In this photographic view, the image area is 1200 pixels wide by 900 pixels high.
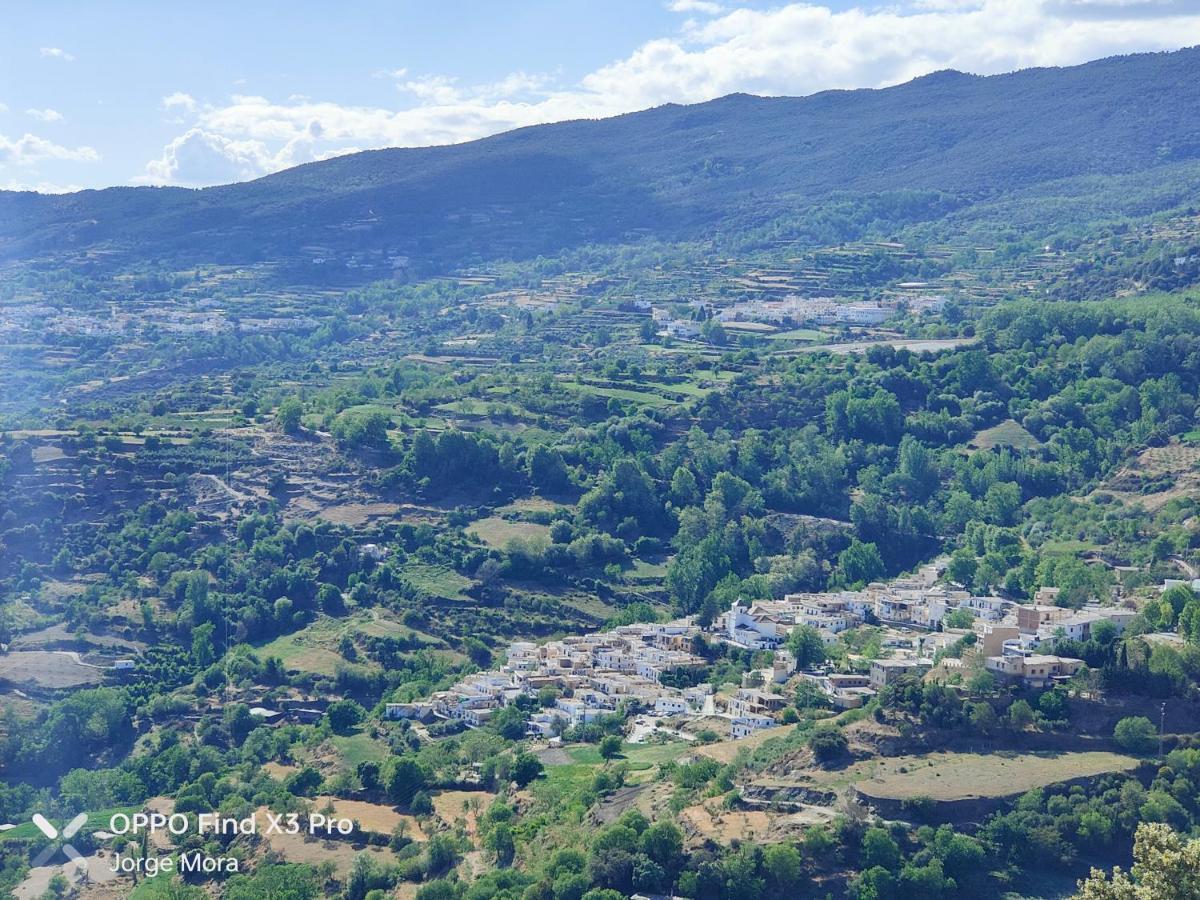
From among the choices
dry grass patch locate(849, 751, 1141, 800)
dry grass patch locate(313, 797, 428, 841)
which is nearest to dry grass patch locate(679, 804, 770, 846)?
dry grass patch locate(849, 751, 1141, 800)

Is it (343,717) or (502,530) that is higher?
(502,530)

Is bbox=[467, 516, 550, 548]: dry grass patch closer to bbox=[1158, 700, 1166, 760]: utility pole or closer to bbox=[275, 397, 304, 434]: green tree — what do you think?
bbox=[275, 397, 304, 434]: green tree

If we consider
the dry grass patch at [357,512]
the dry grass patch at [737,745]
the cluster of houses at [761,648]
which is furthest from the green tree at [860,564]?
the dry grass patch at [737,745]

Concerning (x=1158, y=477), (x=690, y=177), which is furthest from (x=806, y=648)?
(x=690, y=177)

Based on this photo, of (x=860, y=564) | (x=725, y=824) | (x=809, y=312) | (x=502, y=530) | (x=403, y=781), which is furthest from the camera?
(x=809, y=312)

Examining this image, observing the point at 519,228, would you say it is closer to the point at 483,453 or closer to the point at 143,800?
the point at 483,453

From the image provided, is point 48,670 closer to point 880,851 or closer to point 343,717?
point 343,717

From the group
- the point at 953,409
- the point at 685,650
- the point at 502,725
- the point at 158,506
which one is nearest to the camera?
the point at 502,725

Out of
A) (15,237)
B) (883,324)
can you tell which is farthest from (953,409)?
(15,237)
